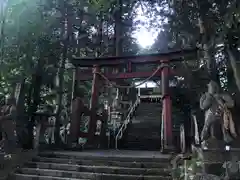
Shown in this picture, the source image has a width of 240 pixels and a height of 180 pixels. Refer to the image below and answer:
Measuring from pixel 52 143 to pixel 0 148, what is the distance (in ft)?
10.9

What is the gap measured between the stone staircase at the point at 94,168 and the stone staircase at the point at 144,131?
5.05m

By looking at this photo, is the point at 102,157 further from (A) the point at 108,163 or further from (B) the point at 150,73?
(B) the point at 150,73

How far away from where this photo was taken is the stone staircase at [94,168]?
782cm

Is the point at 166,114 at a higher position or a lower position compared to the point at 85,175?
higher

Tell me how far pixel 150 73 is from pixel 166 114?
220 centimetres

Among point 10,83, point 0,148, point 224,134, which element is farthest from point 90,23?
point 224,134

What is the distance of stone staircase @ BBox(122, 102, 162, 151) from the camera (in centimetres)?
1427

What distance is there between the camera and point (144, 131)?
16.2m

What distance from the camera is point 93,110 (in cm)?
1307

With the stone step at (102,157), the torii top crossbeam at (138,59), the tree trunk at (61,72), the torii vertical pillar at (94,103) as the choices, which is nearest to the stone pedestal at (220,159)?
the stone step at (102,157)

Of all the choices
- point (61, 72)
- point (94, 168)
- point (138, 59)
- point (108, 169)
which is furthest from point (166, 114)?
point (61, 72)

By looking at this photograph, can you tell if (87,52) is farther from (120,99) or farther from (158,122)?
(158,122)

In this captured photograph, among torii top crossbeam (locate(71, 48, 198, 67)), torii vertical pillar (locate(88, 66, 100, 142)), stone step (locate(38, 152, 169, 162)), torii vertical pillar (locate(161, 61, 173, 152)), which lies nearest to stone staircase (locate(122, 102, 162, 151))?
torii vertical pillar (locate(88, 66, 100, 142))

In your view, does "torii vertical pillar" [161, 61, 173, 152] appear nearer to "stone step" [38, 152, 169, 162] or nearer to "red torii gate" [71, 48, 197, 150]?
"red torii gate" [71, 48, 197, 150]
